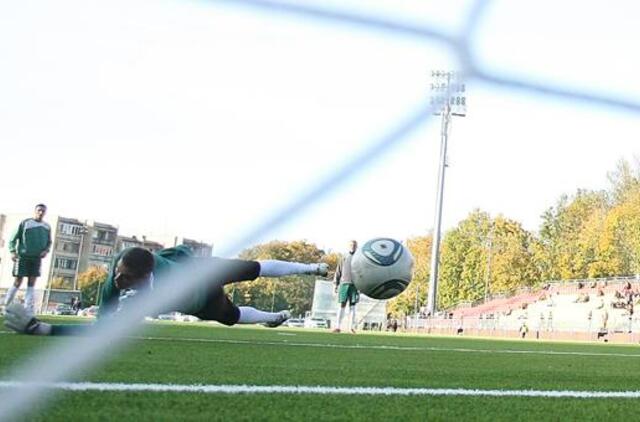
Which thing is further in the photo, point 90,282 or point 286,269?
point 90,282

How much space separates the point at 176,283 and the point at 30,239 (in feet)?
26.8

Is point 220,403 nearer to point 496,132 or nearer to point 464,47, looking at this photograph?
point 496,132

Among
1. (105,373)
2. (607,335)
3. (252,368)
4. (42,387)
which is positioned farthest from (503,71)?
(607,335)

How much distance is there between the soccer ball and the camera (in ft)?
14.6

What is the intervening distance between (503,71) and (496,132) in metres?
0.22

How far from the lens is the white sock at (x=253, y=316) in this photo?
527 centimetres

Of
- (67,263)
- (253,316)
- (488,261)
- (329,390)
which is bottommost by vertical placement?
(329,390)

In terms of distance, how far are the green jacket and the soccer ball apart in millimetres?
4982

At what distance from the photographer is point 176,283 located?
0.89 metres

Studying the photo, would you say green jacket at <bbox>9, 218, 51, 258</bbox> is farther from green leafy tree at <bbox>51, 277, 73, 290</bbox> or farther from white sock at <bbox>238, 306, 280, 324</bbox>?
green leafy tree at <bbox>51, 277, 73, 290</bbox>

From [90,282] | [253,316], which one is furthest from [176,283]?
[90,282]

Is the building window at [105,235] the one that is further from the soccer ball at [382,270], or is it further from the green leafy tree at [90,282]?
the green leafy tree at [90,282]

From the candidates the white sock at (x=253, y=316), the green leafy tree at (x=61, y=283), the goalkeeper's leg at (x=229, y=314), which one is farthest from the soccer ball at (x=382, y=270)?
the green leafy tree at (x=61, y=283)

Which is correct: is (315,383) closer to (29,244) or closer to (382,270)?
(382,270)
